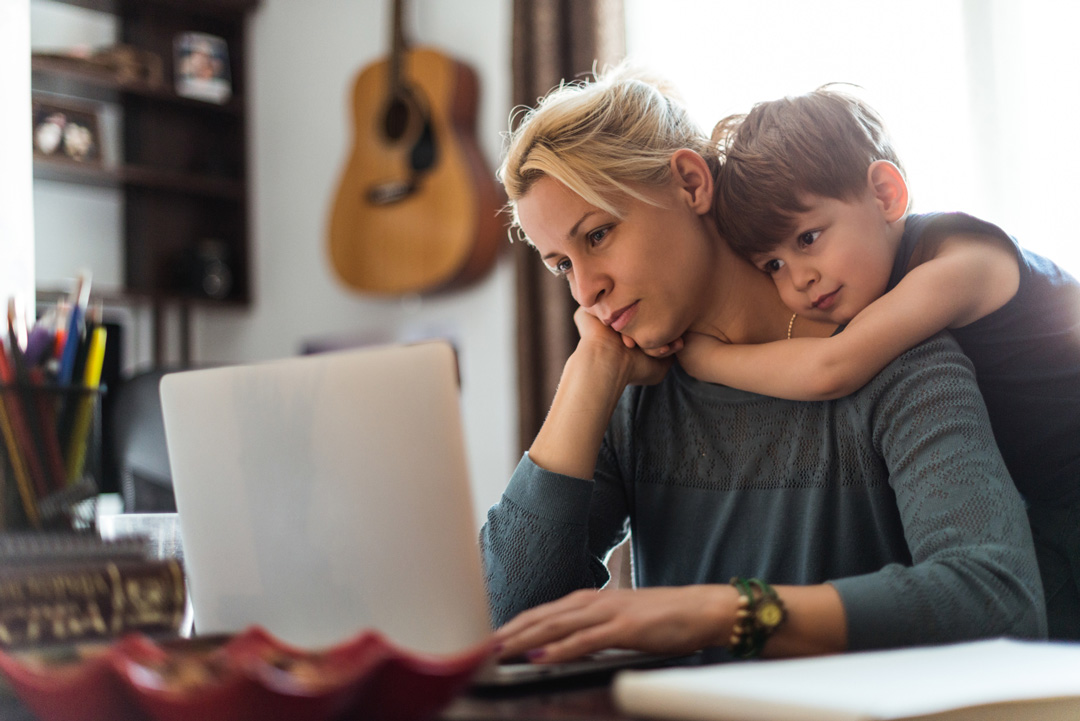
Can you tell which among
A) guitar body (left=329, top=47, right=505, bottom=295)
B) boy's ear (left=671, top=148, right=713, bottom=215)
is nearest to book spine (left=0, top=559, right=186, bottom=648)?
boy's ear (left=671, top=148, right=713, bottom=215)

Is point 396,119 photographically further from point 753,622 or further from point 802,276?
point 753,622

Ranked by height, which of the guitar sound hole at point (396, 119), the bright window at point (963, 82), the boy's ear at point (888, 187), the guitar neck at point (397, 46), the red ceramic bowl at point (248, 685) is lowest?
the red ceramic bowl at point (248, 685)

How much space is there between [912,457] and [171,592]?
0.67 metres

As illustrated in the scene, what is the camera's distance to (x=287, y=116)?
343cm

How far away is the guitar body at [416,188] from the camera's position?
8.71ft

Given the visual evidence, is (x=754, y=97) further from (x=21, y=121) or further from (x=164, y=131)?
(x=164, y=131)

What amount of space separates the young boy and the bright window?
67cm

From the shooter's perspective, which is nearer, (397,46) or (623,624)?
(623,624)

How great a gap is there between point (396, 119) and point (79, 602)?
2390mm

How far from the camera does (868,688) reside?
0.45 meters

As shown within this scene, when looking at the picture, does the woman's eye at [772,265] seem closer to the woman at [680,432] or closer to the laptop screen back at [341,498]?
the woman at [680,432]

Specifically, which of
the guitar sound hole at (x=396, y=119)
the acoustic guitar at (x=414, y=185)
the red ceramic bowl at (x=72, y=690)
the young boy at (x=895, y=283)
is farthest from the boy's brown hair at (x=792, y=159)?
the guitar sound hole at (x=396, y=119)

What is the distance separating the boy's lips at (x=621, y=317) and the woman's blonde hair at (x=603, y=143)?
0.39 feet

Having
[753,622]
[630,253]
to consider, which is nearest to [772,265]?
[630,253]
